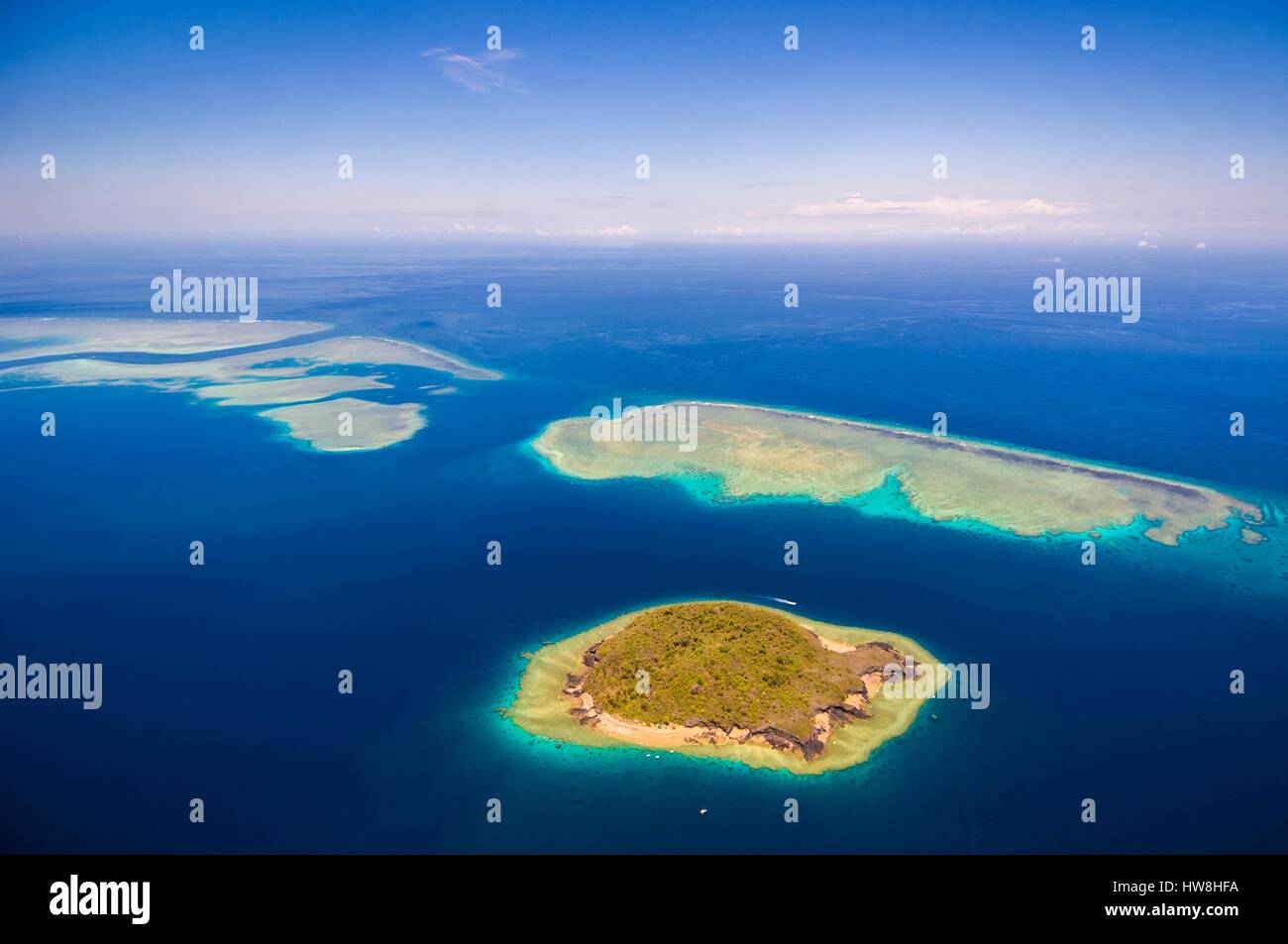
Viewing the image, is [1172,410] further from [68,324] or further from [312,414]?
[68,324]

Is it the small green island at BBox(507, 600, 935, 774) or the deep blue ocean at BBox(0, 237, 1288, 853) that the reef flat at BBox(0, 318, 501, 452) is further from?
the small green island at BBox(507, 600, 935, 774)

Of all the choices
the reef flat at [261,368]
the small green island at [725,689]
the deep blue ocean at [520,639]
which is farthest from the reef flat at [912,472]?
the reef flat at [261,368]

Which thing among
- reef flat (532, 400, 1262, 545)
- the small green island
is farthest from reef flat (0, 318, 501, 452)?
the small green island

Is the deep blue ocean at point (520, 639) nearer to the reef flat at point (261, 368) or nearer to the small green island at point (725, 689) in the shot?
the small green island at point (725, 689)

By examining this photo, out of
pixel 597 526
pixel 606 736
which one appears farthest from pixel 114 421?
pixel 606 736

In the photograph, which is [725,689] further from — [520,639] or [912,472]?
[912,472]

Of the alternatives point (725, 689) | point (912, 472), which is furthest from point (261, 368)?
point (725, 689)
